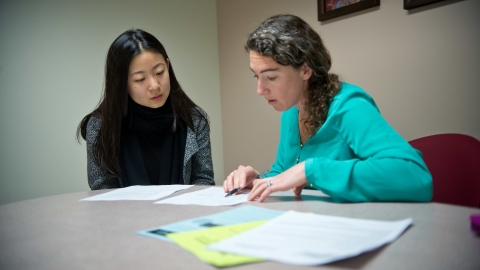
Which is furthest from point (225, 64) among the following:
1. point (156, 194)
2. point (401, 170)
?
point (401, 170)

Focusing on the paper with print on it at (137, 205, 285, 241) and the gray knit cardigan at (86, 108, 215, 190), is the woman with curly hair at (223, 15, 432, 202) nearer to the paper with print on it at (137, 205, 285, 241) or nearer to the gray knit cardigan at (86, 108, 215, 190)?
the paper with print on it at (137, 205, 285, 241)

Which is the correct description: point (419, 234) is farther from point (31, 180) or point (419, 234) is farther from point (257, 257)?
point (31, 180)

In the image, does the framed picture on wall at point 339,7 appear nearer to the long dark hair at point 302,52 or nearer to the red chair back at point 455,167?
the red chair back at point 455,167

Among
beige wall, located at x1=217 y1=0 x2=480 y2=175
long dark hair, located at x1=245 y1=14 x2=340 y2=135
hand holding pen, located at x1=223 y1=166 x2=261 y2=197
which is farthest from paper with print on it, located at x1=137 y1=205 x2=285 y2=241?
beige wall, located at x1=217 y1=0 x2=480 y2=175

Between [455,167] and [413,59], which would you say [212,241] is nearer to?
[455,167]

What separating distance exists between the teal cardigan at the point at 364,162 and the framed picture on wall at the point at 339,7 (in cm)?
122

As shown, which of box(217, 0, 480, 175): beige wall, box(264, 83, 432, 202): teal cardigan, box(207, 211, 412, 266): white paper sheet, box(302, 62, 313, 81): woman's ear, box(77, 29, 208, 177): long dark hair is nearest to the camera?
box(207, 211, 412, 266): white paper sheet

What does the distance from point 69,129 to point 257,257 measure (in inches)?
86.7

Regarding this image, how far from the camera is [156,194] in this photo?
1229 mm

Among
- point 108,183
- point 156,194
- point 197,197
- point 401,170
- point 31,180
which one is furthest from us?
point 31,180

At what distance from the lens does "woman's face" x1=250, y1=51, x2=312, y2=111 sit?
1248mm

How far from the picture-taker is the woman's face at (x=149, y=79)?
5.69 feet

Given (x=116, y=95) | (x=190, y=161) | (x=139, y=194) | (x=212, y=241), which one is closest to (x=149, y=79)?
(x=116, y=95)

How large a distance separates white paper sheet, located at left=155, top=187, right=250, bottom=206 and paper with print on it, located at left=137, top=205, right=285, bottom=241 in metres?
0.14
